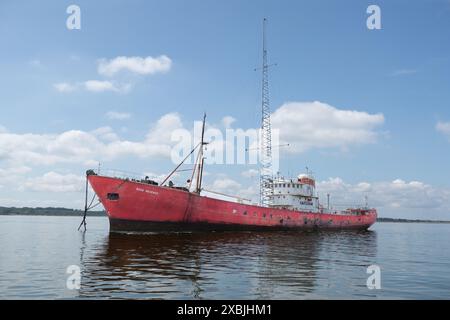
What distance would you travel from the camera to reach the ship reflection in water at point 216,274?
13484mm

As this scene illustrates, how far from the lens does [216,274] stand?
→ 1702 centimetres

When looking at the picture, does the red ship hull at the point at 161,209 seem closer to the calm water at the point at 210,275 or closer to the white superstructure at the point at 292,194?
the calm water at the point at 210,275

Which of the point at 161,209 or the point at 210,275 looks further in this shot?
the point at 161,209

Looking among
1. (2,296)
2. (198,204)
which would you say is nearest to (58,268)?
(2,296)

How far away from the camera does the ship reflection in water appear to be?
13484 mm

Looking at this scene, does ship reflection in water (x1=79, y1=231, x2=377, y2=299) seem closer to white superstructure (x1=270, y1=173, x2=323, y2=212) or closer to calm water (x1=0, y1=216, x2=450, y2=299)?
calm water (x1=0, y1=216, x2=450, y2=299)

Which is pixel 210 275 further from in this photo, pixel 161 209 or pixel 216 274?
pixel 161 209

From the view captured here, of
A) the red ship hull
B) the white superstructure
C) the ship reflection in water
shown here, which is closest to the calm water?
A: the ship reflection in water

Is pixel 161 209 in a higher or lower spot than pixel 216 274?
higher

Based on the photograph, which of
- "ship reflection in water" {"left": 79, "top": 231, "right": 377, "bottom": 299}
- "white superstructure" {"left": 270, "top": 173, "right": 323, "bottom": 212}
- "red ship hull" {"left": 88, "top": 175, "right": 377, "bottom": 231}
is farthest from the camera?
"white superstructure" {"left": 270, "top": 173, "right": 323, "bottom": 212}

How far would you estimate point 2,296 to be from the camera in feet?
42.8

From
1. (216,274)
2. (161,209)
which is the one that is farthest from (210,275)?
(161,209)

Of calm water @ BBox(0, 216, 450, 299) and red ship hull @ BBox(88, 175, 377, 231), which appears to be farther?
red ship hull @ BBox(88, 175, 377, 231)

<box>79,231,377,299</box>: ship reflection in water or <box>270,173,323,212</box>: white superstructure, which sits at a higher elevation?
<box>270,173,323,212</box>: white superstructure
